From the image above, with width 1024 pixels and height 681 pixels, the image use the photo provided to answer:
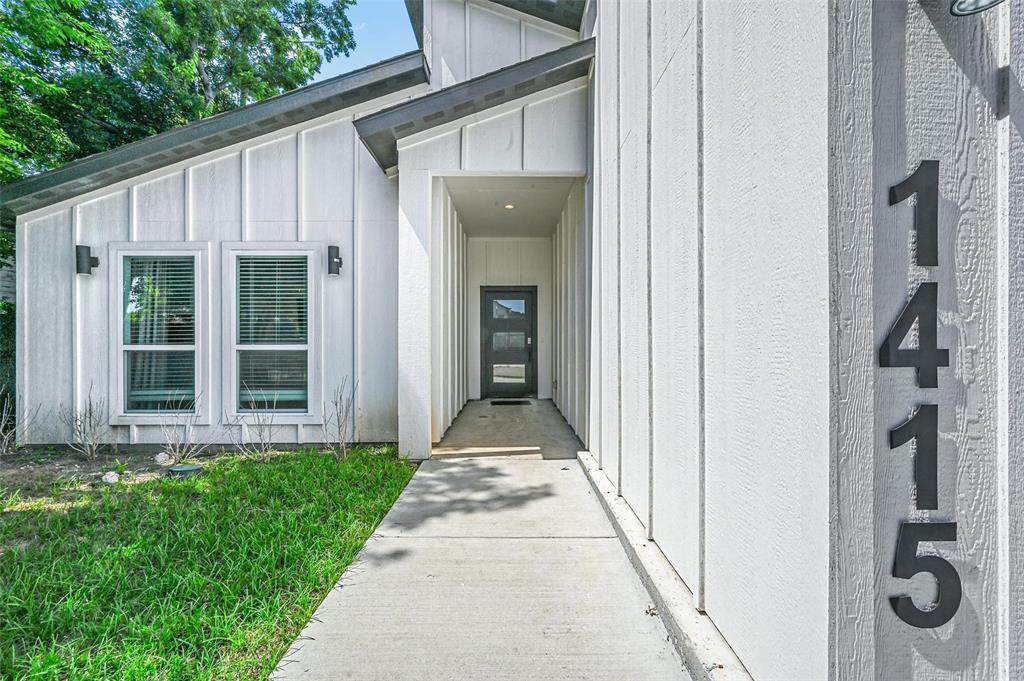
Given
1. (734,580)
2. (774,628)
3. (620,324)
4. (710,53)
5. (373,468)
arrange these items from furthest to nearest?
(373,468) < (620,324) < (710,53) < (734,580) < (774,628)

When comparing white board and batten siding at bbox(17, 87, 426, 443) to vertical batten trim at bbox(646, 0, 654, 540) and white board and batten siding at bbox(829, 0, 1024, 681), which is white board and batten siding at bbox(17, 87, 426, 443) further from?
white board and batten siding at bbox(829, 0, 1024, 681)

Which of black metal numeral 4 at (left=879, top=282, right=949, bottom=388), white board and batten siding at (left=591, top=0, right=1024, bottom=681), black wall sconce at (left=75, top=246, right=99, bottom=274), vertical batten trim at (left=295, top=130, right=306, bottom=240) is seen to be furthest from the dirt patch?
black metal numeral 4 at (left=879, top=282, right=949, bottom=388)

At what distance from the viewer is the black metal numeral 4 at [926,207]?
3.65ft

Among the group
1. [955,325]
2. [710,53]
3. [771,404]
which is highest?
[710,53]

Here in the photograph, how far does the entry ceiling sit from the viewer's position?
17.1 ft

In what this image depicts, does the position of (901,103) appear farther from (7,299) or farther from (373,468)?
(7,299)

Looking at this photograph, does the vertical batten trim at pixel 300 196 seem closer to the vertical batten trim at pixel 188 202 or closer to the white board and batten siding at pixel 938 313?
the vertical batten trim at pixel 188 202

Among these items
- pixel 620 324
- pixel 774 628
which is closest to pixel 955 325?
pixel 774 628

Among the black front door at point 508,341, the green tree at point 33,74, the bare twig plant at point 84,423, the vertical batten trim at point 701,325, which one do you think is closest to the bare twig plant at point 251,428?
the bare twig plant at point 84,423

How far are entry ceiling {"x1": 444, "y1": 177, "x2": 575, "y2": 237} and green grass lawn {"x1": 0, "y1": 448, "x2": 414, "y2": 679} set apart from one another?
3.29 metres

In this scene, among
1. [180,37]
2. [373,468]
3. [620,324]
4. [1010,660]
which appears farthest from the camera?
[180,37]

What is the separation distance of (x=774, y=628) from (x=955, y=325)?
36.5 inches

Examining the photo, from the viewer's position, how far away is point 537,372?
8.97 m

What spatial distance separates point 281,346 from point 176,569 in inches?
118
